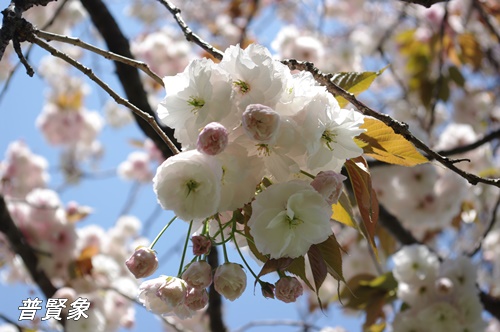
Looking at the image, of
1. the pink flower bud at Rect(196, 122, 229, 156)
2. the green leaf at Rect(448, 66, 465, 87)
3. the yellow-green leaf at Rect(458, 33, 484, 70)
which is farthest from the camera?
the yellow-green leaf at Rect(458, 33, 484, 70)

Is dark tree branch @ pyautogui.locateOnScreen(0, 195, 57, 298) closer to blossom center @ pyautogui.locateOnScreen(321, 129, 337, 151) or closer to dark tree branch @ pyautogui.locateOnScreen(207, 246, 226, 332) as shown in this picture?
dark tree branch @ pyautogui.locateOnScreen(207, 246, 226, 332)

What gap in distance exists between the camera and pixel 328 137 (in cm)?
63

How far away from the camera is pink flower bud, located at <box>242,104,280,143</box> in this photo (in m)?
0.57

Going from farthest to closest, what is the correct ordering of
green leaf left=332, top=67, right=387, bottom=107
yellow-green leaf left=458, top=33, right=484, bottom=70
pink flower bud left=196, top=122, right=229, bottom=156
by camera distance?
1. yellow-green leaf left=458, top=33, right=484, bottom=70
2. green leaf left=332, top=67, right=387, bottom=107
3. pink flower bud left=196, top=122, right=229, bottom=156

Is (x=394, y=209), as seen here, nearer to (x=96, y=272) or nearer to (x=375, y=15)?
(x=96, y=272)

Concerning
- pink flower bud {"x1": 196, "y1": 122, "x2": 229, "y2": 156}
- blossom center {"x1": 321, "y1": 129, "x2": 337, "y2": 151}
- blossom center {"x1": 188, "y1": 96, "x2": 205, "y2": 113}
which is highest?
blossom center {"x1": 188, "y1": 96, "x2": 205, "y2": 113}

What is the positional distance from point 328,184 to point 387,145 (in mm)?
156

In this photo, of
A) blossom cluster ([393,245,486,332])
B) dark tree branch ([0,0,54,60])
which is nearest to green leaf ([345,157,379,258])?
dark tree branch ([0,0,54,60])

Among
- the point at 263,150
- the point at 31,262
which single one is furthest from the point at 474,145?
the point at 31,262

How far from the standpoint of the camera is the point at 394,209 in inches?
83.4

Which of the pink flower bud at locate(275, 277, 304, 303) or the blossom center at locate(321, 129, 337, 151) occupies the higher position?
the blossom center at locate(321, 129, 337, 151)

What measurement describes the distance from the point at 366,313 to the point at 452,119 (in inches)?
83.5

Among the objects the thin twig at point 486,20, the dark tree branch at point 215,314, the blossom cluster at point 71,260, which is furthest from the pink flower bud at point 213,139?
the thin twig at point 486,20

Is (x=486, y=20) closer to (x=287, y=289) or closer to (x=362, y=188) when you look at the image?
(x=362, y=188)
